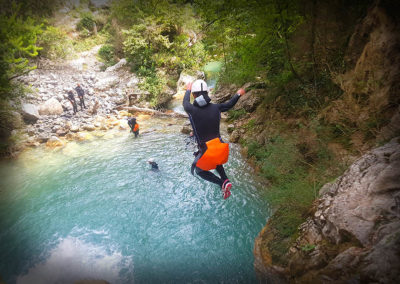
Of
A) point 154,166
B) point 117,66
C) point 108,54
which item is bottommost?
point 154,166

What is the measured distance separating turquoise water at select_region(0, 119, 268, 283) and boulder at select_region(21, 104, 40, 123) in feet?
15.9

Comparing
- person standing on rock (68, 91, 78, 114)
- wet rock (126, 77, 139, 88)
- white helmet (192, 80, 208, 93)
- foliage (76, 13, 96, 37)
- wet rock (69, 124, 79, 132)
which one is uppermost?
foliage (76, 13, 96, 37)

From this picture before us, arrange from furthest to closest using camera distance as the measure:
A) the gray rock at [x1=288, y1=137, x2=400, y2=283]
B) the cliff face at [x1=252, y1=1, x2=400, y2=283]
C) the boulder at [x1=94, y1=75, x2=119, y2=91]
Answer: the boulder at [x1=94, y1=75, x2=119, y2=91], the cliff face at [x1=252, y1=1, x2=400, y2=283], the gray rock at [x1=288, y1=137, x2=400, y2=283]

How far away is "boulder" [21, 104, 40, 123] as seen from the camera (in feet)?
31.2

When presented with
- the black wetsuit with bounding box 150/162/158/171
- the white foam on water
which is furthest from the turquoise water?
the black wetsuit with bounding box 150/162/158/171

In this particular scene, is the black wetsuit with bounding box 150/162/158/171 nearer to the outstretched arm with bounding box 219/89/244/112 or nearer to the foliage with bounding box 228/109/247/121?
the outstretched arm with bounding box 219/89/244/112

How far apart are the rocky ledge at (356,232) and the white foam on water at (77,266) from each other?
265 cm

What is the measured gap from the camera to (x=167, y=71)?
13.6 meters

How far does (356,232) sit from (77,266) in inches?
164

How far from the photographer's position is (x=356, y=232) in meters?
1.66

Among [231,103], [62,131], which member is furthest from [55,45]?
[231,103]

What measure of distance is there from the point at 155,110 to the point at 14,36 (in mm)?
7814

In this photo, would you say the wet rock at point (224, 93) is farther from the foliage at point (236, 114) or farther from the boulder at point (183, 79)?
the boulder at point (183, 79)

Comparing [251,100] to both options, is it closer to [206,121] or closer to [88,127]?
[206,121]
